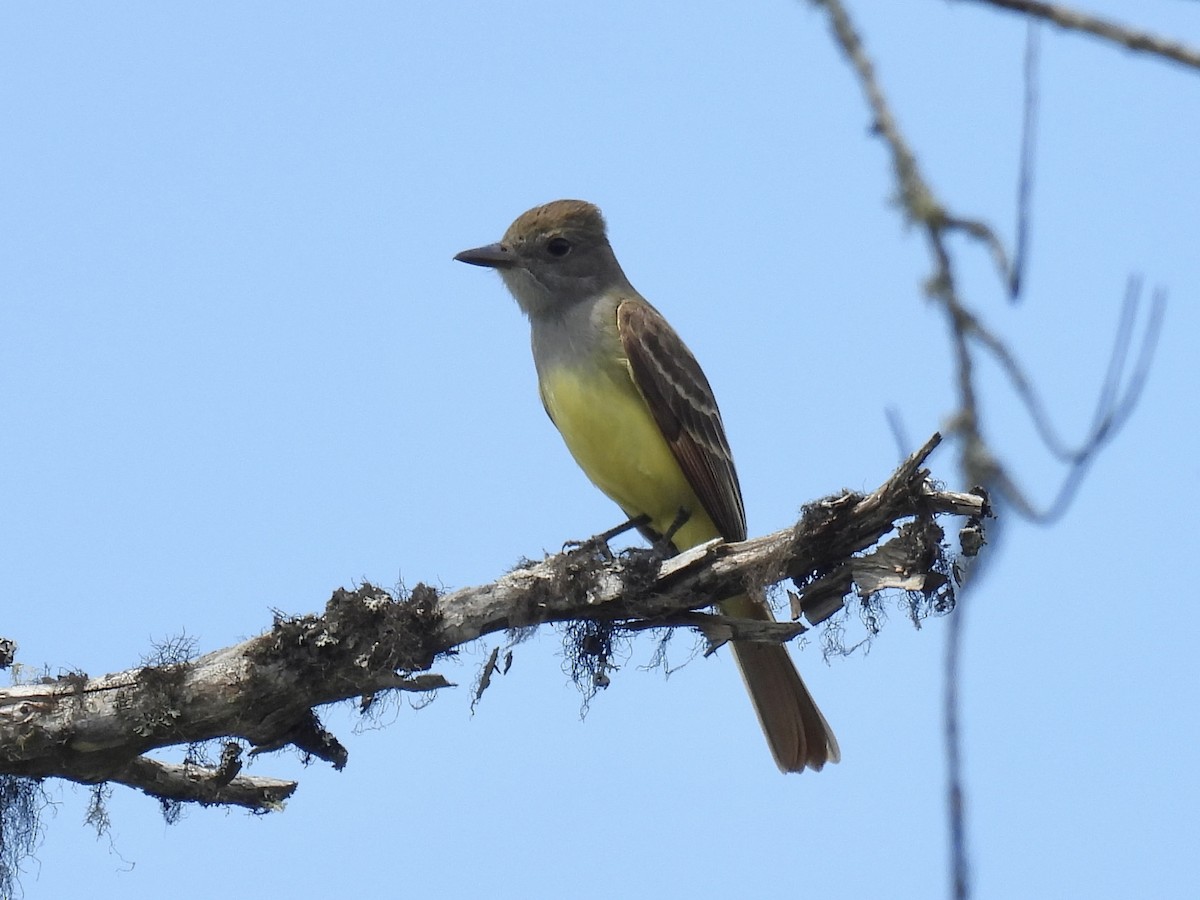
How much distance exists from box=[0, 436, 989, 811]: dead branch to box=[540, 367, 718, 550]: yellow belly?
1.15m

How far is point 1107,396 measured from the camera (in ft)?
8.75

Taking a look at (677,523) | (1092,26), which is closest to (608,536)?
(677,523)

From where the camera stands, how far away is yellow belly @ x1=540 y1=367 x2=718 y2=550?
23.9ft

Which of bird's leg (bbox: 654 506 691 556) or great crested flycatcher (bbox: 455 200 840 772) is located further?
bird's leg (bbox: 654 506 691 556)

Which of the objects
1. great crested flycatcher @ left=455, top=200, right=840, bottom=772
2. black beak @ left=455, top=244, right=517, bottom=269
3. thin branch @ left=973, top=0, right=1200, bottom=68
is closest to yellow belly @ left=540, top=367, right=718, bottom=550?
great crested flycatcher @ left=455, top=200, right=840, bottom=772

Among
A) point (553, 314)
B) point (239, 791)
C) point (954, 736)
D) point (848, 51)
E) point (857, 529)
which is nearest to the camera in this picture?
point (954, 736)

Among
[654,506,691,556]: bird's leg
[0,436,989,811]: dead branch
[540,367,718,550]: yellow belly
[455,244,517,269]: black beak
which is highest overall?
[455,244,517,269]: black beak

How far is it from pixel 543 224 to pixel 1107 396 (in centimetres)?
597

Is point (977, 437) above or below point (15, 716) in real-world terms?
below

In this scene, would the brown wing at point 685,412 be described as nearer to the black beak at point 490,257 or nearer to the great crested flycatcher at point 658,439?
the great crested flycatcher at point 658,439

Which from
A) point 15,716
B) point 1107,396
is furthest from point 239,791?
point 1107,396

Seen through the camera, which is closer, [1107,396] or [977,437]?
[977,437]

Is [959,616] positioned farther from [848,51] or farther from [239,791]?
[239,791]

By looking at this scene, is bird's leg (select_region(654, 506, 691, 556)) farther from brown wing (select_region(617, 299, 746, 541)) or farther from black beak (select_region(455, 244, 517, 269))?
black beak (select_region(455, 244, 517, 269))
